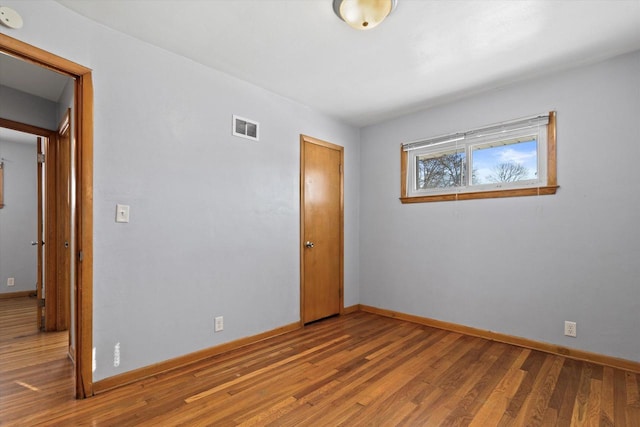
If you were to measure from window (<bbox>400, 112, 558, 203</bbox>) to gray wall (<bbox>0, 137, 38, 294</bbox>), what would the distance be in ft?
19.4

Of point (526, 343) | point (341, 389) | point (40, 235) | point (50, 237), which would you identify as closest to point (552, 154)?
point (526, 343)

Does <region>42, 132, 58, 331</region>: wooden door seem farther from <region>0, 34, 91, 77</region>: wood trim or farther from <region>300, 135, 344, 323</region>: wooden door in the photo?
<region>300, 135, 344, 323</region>: wooden door

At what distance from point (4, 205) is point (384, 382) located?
20.5ft

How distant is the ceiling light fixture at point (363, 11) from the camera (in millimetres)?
1835

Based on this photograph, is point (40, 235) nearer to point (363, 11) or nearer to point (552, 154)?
point (363, 11)

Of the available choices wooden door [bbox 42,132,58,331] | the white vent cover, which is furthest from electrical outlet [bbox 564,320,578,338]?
wooden door [bbox 42,132,58,331]

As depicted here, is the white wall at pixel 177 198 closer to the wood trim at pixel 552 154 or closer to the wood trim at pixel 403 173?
the wood trim at pixel 403 173

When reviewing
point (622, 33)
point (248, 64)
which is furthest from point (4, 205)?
point (622, 33)

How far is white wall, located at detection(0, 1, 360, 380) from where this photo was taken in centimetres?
212

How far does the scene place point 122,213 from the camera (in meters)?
2.20

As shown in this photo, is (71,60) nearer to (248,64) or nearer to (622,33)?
→ (248,64)

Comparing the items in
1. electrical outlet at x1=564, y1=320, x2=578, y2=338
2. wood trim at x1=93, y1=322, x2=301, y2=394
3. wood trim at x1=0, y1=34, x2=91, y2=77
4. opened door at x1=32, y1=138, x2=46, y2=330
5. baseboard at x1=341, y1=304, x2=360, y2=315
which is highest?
wood trim at x1=0, y1=34, x2=91, y2=77

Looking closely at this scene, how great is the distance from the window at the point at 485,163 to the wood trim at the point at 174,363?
7.53 ft

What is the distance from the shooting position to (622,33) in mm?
2197
